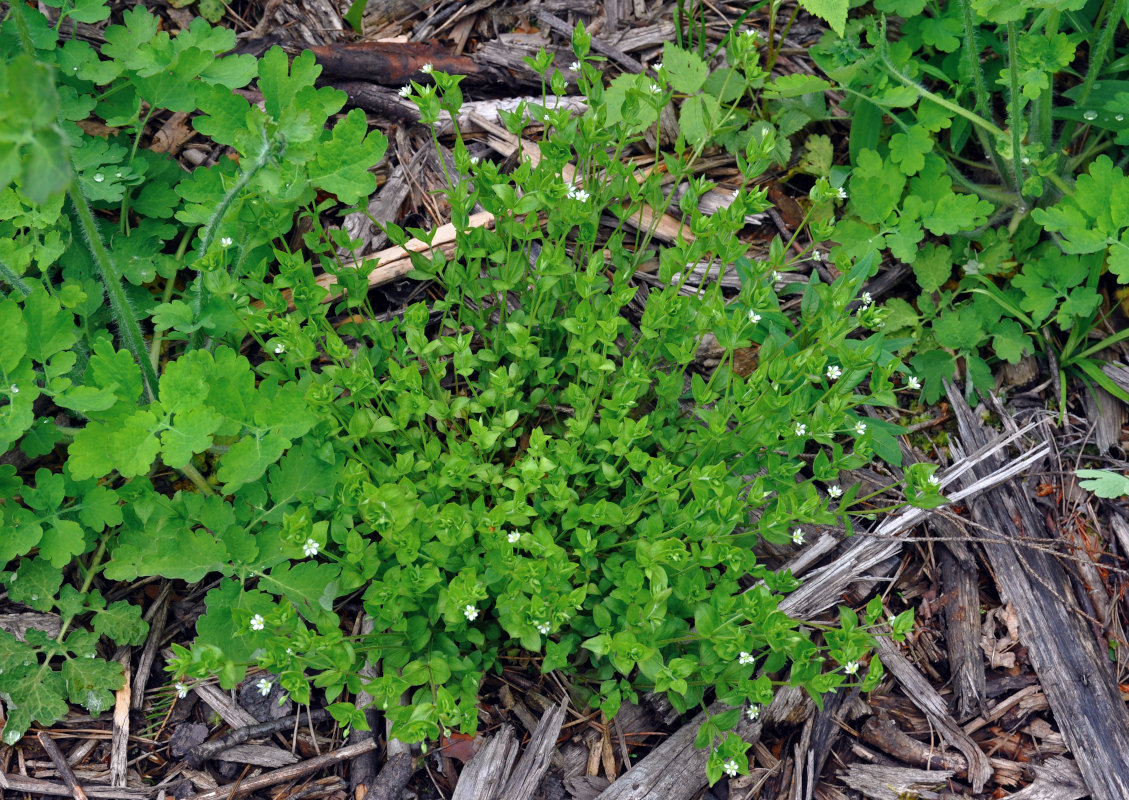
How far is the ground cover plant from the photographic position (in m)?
2.42

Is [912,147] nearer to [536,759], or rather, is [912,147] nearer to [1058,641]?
[1058,641]

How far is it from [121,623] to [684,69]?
10.3 feet

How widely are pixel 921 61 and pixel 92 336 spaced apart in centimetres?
376

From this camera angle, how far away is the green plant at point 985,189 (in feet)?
10.8

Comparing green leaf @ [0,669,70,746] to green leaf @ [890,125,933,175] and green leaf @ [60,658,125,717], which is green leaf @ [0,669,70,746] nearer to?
green leaf @ [60,658,125,717]

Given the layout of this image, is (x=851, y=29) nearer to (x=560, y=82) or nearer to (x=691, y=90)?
(x=691, y=90)

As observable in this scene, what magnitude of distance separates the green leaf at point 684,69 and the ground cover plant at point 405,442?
709 millimetres

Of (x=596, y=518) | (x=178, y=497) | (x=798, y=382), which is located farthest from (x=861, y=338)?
(x=178, y=497)

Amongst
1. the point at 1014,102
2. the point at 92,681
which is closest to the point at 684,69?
the point at 1014,102

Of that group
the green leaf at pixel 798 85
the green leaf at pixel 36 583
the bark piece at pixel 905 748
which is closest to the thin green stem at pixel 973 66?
the green leaf at pixel 798 85

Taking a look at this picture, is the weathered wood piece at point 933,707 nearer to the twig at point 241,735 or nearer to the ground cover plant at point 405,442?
the ground cover plant at point 405,442

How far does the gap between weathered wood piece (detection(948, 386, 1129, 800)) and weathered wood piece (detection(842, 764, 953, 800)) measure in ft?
1.77

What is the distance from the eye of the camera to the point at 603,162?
285 cm

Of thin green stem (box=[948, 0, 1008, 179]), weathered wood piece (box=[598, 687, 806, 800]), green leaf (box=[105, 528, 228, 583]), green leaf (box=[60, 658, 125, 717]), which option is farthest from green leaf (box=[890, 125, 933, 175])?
green leaf (box=[60, 658, 125, 717])
